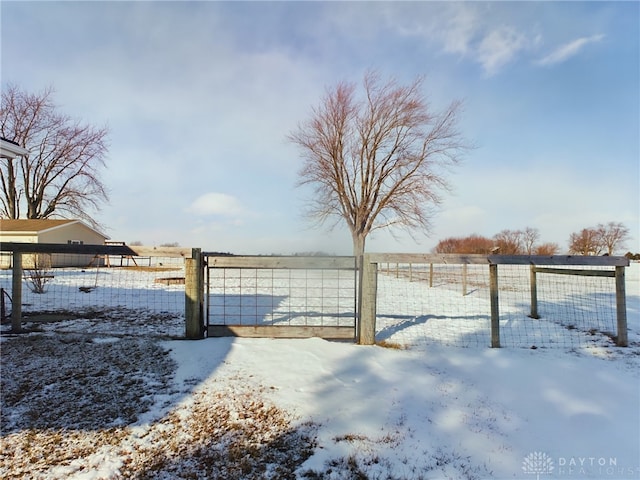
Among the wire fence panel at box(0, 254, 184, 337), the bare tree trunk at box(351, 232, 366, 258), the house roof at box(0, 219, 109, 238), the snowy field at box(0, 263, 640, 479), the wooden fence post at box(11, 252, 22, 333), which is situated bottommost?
the snowy field at box(0, 263, 640, 479)

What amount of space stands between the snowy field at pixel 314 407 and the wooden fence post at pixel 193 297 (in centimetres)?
22

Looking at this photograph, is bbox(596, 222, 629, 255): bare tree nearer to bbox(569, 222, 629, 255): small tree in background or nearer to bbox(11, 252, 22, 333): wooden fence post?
bbox(569, 222, 629, 255): small tree in background

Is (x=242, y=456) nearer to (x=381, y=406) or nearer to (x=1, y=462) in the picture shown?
(x=381, y=406)

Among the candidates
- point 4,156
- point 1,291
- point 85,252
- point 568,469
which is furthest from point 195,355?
point 4,156

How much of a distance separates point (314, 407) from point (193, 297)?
252 centimetres

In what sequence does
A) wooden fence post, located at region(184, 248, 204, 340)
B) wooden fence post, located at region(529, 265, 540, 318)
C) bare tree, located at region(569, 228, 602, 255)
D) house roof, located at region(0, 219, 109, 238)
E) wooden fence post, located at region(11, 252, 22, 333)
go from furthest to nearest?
bare tree, located at region(569, 228, 602, 255) < house roof, located at region(0, 219, 109, 238) < wooden fence post, located at region(529, 265, 540, 318) < wooden fence post, located at region(11, 252, 22, 333) < wooden fence post, located at region(184, 248, 204, 340)

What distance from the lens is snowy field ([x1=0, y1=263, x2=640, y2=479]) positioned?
2330 mm

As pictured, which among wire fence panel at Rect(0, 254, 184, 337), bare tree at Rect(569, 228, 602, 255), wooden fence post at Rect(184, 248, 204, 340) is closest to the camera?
wooden fence post at Rect(184, 248, 204, 340)

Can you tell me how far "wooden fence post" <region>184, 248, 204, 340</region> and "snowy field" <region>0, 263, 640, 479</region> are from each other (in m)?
0.22

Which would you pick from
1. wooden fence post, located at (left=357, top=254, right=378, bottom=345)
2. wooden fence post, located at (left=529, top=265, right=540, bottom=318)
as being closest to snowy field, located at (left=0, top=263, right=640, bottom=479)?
wooden fence post, located at (left=357, top=254, right=378, bottom=345)

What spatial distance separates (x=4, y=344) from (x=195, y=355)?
8.65 ft

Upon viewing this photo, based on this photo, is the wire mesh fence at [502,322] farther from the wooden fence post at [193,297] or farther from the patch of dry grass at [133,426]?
the patch of dry grass at [133,426]

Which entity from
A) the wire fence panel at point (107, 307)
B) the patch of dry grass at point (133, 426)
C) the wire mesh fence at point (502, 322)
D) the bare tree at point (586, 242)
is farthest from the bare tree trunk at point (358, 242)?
the bare tree at point (586, 242)

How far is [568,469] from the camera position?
7.89 ft
